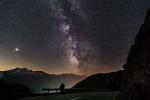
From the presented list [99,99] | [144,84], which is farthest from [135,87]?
[99,99]

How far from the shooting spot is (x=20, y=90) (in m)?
33.5

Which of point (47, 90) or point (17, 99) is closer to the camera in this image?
point (17, 99)

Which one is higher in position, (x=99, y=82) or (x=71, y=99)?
(x=99, y=82)

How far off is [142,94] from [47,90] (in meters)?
20.0

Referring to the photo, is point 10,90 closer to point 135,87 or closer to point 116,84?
point 135,87

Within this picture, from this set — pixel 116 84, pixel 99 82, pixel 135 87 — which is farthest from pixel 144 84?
pixel 99 82

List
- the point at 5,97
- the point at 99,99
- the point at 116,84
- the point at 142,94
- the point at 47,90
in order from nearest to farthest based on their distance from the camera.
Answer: the point at 142,94
the point at 99,99
the point at 5,97
the point at 47,90
the point at 116,84

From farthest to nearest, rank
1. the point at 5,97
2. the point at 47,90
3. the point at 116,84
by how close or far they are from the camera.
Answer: the point at 116,84, the point at 47,90, the point at 5,97

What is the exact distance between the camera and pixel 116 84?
4922 centimetres

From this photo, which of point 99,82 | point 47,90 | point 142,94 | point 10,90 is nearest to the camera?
point 142,94

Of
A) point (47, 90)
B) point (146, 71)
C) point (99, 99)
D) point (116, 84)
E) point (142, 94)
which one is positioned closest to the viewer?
point (142, 94)

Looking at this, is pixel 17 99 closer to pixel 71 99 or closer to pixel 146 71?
pixel 71 99

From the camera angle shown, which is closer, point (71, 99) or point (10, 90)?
point (71, 99)

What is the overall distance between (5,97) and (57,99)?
5.56 m
